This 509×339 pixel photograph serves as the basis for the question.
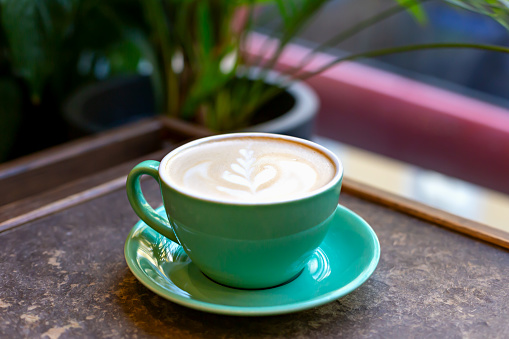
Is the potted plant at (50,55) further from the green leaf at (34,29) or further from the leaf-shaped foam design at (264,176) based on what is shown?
the leaf-shaped foam design at (264,176)

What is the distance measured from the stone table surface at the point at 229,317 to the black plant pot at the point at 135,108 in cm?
34

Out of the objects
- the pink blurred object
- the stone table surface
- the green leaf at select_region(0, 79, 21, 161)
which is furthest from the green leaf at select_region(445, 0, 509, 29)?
the green leaf at select_region(0, 79, 21, 161)

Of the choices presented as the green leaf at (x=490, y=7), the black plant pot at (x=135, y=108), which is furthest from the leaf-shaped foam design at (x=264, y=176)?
the black plant pot at (x=135, y=108)

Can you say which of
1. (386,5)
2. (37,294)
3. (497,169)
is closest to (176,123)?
(37,294)

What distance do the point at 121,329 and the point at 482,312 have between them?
0.24m

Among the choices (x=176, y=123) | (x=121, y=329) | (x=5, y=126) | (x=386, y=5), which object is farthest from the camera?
(x=386, y=5)

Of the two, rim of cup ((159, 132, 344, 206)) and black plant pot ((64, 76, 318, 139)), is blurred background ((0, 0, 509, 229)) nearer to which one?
black plant pot ((64, 76, 318, 139))

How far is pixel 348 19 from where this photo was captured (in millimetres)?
1537

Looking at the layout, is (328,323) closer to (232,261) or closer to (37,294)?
(232,261)

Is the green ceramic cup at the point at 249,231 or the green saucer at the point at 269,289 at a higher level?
the green ceramic cup at the point at 249,231

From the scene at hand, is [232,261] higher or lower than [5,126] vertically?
higher

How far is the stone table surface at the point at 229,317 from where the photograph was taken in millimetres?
346

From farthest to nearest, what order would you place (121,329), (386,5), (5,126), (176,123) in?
(386,5) → (5,126) → (176,123) → (121,329)

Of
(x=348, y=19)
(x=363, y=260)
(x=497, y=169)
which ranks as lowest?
(x=497, y=169)
